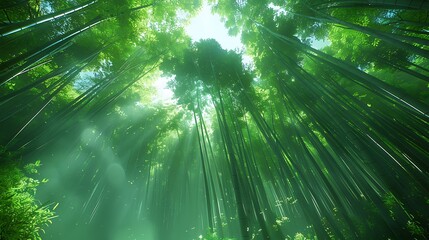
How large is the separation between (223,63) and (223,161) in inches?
195

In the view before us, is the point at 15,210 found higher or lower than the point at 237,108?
lower

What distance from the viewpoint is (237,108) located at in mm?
→ 7047

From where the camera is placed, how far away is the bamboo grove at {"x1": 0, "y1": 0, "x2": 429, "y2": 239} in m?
3.97

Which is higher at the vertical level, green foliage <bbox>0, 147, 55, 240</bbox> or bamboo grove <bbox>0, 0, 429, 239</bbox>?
bamboo grove <bbox>0, 0, 429, 239</bbox>

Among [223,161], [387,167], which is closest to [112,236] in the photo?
[223,161]

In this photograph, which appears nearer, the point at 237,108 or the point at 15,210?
the point at 15,210

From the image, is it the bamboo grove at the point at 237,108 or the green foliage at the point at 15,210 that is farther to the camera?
the bamboo grove at the point at 237,108

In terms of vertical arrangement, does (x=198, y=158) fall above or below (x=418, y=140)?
above

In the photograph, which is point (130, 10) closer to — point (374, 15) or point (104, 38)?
point (104, 38)

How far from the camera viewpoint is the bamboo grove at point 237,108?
3969 millimetres

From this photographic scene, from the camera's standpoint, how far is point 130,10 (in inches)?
→ 176

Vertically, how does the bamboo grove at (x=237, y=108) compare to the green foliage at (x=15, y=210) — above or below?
above

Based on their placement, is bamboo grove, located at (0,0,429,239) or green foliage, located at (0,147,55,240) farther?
bamboo grove, located at (0,0,429,239)

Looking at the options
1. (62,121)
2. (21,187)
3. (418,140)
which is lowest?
(21,187)
